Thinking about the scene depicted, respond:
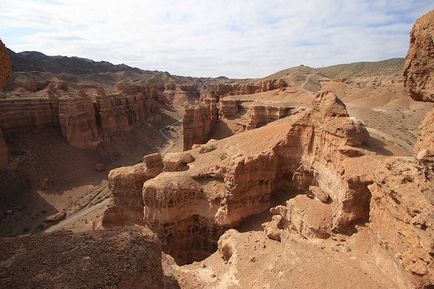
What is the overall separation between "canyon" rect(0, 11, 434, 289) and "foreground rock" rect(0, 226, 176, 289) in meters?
0.04

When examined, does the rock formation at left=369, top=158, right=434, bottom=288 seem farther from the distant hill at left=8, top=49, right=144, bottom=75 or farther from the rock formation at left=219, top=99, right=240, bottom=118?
the distant hill at left=8, top=49, right=144, bottom=75

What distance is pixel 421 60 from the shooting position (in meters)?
10.2

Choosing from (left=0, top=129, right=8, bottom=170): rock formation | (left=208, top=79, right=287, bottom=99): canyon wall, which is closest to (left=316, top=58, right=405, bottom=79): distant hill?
(left=208, top=79, right=287, bottom=99): canyon wall

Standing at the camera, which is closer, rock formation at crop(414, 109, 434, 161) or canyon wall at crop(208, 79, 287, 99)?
rock formation at crop(414, 109, 434, 161)

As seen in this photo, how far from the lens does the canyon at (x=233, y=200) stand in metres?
8.41

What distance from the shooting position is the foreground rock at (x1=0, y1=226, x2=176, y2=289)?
7.16 metres

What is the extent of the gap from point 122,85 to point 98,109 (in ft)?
53.8

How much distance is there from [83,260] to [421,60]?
11778 millimetres

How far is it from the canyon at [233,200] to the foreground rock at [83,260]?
0.04 m

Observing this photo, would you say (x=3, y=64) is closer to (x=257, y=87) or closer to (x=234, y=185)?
(x=234, y=185)

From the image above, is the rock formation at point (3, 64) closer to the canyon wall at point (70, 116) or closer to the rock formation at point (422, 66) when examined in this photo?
the rock formation at point (422, 66)

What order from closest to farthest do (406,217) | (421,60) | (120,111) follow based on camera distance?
(406,217)
(421,60)
(120,111)

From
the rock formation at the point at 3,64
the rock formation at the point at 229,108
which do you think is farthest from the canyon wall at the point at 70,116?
the rock formation at the point at 3,64

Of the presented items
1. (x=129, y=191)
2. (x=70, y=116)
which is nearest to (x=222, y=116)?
(x=70, y=116)
